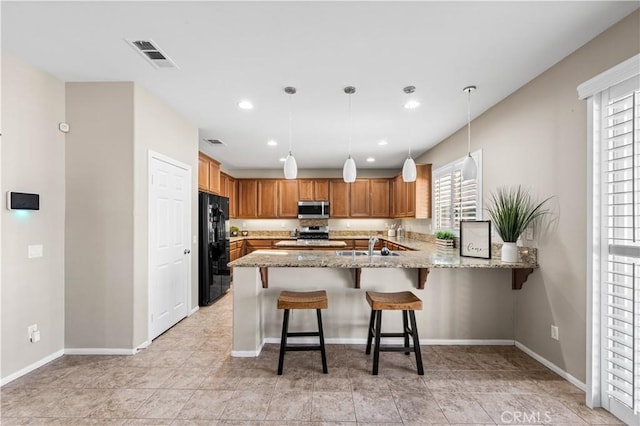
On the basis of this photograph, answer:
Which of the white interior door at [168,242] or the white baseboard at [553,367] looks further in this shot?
the white interior door at [168,242]

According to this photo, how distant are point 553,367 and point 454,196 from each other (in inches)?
92.7

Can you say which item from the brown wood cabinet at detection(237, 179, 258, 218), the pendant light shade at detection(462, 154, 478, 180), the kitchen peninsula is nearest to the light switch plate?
the kitchen peninsula

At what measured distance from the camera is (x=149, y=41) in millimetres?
2105

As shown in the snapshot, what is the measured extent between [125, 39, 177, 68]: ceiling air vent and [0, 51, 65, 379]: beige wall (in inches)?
40.1

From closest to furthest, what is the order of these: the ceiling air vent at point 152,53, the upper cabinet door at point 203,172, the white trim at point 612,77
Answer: the white trim at point 612,77 → the ceiling air vent at point 152,53 → the upper cabinet door at point 203,172

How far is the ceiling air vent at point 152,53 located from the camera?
2140 millimetres

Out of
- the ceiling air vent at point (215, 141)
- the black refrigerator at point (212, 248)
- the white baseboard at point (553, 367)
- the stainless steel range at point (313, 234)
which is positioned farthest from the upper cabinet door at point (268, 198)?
the white baseboard at point (553, 367)

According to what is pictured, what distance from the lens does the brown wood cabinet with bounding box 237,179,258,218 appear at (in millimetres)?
6949

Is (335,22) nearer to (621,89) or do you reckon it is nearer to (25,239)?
(621,89)

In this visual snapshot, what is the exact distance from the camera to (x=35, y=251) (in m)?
2.49

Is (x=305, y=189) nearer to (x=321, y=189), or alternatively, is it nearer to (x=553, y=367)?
(x=321, y=189)

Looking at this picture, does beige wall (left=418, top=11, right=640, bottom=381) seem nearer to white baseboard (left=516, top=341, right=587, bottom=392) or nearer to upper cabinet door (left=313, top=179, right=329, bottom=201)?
white baseboard (left=516, top=341, right=587, bottom=392)

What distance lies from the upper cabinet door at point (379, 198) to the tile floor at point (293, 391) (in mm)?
4183

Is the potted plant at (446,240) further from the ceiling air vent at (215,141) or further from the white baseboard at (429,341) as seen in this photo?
the ceiling air vent at (215,141)
